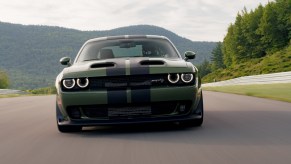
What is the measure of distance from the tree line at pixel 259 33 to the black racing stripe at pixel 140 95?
280 ft

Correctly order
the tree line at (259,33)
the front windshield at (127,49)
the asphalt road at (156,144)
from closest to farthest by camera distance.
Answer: the asphalt road at (156,144) < the front windshield at (127,49) < the tree line at (259,33)

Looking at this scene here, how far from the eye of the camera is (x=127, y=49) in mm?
8023

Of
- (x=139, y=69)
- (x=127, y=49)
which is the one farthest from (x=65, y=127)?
(x=127, y=49)

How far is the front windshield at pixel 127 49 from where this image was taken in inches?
309

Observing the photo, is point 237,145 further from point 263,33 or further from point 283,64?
point 263,33

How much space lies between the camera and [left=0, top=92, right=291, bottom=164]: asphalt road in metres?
4.51

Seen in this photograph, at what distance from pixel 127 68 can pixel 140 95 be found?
0.37 meters

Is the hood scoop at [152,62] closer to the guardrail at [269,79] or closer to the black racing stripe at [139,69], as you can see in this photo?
the black racing stripe at [139,69]

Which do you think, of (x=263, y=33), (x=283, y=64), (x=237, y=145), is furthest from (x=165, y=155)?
(x=263, y=33)

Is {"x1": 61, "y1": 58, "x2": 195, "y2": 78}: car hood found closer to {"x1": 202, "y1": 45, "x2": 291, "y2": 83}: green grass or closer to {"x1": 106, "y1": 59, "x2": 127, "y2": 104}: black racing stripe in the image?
{"x1": 106, "y1": 59, "x2": 127, "y2": 104}: black racing stripe

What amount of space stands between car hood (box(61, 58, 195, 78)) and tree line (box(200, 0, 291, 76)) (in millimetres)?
84808

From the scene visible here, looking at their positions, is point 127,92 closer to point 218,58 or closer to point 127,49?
point 127,49

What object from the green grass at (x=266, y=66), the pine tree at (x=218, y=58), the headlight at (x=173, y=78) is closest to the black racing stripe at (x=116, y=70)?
the headlight at (x=173, y=78)

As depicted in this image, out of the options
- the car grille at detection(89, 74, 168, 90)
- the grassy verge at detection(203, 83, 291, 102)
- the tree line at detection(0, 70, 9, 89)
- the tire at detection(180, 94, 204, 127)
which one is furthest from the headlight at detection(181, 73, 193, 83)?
the tree line at detection(0, 70, 9, 89)
